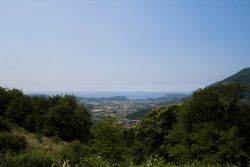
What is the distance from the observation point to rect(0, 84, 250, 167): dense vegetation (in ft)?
65.0

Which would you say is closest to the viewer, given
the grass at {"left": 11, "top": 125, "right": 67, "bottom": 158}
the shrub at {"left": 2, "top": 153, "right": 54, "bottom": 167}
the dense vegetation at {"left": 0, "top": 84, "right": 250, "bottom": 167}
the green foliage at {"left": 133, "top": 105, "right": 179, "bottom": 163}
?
the shrub at {"left": 2, "top": 153, "right": 54, "bottom": 167}

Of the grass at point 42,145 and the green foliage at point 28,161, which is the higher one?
the green foliage at point 28,161

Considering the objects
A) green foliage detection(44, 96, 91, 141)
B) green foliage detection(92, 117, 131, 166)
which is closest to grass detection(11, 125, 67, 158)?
green foliage detection(92, 117, 131, 166)

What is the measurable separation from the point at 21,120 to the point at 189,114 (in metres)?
22.6

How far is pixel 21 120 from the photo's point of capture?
169 feet

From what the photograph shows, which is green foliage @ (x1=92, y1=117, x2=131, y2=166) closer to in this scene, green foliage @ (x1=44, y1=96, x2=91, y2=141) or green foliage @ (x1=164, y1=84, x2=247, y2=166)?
green foliage @ (x1=164, y1=84, x2=247, y2=166)

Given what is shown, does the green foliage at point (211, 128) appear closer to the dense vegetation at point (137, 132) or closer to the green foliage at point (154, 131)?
the dense vegetation at point (137, 132)

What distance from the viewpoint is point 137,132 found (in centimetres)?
5631

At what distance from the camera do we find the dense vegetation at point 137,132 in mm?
19803

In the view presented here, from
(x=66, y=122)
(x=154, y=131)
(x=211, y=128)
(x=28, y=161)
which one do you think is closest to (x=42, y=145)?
(x=66, y=122)

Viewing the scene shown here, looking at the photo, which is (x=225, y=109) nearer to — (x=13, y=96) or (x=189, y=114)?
(x=189, y=114)

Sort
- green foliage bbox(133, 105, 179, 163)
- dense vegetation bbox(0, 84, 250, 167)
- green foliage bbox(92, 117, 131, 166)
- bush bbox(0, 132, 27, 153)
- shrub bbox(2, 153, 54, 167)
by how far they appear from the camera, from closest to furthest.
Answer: shrub bbox(2, 153, 54, 167) < dense vegetation bbox(0, 84, 250, 167) < bush bbox(0, 132, 27, 153) < green foliage bbox(92, 117, 131, 166) < green foliage bbox(133, 105, 179, 163)

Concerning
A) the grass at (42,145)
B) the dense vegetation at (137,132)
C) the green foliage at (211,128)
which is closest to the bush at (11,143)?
the dense vegetation at (137,132)

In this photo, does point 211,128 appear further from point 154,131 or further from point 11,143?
point 11,143
